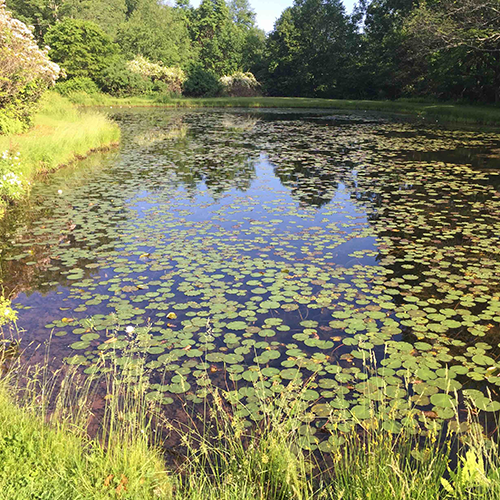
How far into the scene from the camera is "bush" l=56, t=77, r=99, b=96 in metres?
44.1

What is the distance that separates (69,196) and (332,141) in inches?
541

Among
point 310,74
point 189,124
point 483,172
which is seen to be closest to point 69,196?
point 483,172

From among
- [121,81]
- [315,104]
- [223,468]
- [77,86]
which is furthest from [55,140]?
[121,81]

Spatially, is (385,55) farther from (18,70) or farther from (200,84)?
(18,70)

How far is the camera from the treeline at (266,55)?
42.0m

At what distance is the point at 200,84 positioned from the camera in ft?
177

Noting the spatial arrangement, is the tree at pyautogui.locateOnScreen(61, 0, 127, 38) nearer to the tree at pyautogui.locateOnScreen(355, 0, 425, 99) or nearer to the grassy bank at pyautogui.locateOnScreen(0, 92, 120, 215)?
the tree at pyautogui.locateOnScreen(355, 0, 425, 99)

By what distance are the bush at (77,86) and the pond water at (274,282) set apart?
35.2 m

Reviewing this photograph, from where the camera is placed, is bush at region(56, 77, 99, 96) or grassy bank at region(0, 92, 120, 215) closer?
grassy bank at region(0, 92, 120, 215)

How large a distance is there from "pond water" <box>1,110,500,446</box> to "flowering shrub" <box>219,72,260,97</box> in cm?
4661

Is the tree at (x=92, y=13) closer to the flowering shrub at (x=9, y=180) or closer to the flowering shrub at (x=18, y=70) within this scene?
the flowering shrub at (x=18, y=70)

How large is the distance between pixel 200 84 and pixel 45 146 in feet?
144

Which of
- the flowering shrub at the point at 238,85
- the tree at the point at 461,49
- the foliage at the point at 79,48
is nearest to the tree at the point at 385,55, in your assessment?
the tree at the point at 461,49

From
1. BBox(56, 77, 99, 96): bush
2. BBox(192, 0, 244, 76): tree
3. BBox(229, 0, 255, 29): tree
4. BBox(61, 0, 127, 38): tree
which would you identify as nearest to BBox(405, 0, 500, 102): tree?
BBox(56, 77, 99, 96): bush
